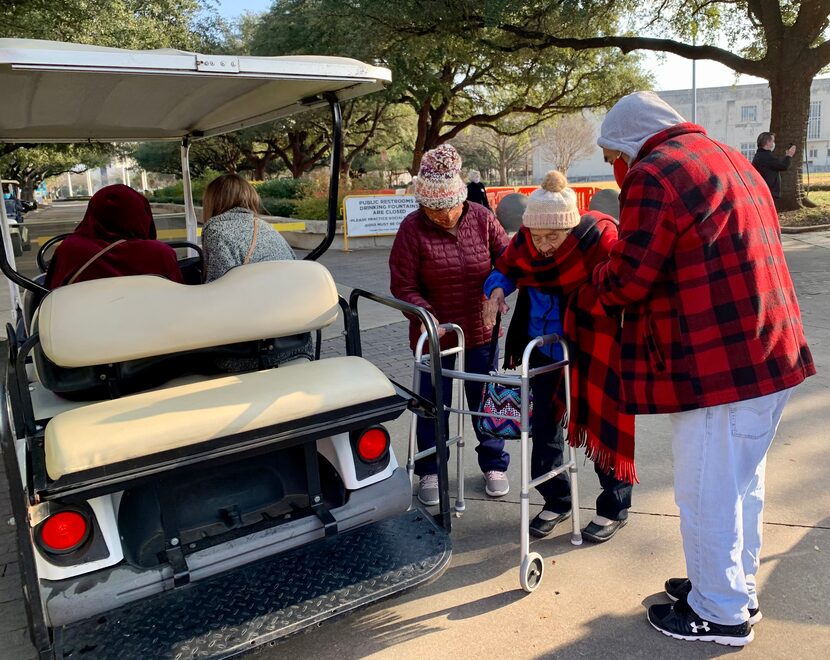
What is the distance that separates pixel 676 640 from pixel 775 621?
401 millimetres

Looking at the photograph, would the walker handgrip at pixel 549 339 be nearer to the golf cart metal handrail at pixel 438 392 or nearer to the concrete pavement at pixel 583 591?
the golf cart metal handrail at pixel 438 392

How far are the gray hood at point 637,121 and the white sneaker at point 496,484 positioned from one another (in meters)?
1.89

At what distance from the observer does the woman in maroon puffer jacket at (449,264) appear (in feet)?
10.7

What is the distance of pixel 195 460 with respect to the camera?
2123 mm

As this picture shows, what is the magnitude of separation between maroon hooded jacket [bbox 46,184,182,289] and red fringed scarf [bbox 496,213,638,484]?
5.26ft

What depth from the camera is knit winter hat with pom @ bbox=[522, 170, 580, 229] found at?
2.76 m

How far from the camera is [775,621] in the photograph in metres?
2.51

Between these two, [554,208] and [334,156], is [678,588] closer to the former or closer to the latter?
[554,208]

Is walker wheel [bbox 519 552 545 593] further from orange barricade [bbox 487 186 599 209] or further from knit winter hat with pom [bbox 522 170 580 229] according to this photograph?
orange barricade [bbox 487 186 599 209]

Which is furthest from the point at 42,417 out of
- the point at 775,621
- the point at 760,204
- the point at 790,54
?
the point at 790,54

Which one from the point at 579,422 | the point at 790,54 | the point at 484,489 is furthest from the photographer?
the point at 790,54

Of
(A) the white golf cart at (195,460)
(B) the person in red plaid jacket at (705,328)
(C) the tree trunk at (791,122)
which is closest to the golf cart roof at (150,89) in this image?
(A) the white golf cart at (195,460)

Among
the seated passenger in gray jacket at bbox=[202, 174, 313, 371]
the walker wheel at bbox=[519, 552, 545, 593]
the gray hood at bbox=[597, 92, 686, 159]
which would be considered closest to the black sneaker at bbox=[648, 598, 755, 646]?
the walker wheel at bbox=[519, 552, 545, 593]

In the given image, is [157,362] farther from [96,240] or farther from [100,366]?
[96,240]
